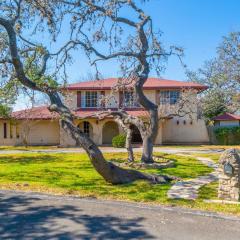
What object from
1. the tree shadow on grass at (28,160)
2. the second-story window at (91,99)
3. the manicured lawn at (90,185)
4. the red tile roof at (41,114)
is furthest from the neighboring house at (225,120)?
the manicured lawn at (90,185)

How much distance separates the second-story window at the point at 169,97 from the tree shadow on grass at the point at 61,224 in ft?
89.7

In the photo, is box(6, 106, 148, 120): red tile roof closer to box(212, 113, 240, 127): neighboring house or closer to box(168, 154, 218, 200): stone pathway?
box(212, 113, 240, 127): neighboring house

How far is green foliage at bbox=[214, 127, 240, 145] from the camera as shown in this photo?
37.0 m

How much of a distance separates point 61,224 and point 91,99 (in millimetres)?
29574

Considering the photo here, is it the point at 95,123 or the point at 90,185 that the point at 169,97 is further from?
the point at 90,185

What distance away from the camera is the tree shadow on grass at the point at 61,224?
700cm

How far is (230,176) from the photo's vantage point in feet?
33.9

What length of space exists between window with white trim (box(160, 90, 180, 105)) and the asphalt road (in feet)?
87.7

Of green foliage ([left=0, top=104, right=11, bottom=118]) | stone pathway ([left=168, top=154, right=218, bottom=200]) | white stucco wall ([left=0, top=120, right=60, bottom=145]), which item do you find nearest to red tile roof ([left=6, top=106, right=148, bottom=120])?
white stucco wall ([left=0, top=120, right=60, bottom=145])

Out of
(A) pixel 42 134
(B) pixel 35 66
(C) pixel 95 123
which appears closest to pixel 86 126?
(C) pixel 95 123

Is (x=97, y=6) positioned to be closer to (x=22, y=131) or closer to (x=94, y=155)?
(x=94, y=155)

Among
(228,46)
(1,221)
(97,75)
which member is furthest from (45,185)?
(228,46)

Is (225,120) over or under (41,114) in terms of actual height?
under

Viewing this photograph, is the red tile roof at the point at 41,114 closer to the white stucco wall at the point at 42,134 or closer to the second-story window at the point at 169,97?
the white stucco wall at the point at 42,134
